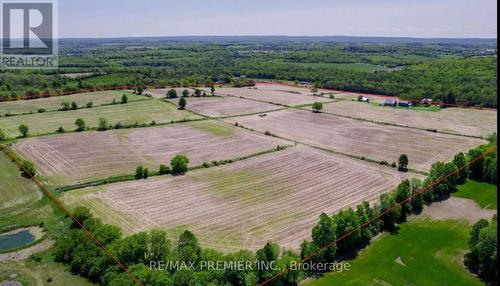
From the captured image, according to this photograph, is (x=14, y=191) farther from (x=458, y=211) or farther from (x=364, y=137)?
(x=364, y=137)

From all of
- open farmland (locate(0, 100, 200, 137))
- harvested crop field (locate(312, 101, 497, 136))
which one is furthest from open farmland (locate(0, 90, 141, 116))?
harvested crop field (locate(312, 101, 497, 136))

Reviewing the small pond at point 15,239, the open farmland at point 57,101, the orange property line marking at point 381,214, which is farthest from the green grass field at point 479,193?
the open farmland at point 57,101

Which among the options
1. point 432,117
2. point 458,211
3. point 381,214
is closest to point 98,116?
point 381,214

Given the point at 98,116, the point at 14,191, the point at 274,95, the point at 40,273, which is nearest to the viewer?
the point at 40,273

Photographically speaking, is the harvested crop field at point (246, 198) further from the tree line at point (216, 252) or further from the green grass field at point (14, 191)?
the green grass field at point (14, 191)

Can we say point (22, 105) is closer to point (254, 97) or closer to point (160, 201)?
point (254, 97)

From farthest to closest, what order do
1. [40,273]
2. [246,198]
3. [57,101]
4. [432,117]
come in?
[57,101] → [432,117] → [246,198] → [40,273]
